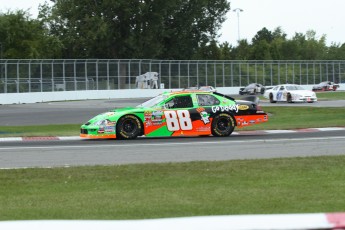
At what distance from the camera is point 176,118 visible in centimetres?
1959

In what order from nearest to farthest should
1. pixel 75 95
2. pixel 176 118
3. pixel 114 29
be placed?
1. pixel 176 118
2. pixel 75 95
3. pixel 114 29

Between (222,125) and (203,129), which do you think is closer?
(203,129)

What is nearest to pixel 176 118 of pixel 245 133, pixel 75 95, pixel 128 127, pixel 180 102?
pixel 180 102

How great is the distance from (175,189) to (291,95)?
116 ft

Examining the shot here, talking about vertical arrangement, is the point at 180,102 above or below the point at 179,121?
above

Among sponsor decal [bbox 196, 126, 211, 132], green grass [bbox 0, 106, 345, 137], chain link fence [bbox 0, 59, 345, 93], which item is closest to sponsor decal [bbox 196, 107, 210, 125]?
sponsor decal [bbox 196, 126, 211, 132]

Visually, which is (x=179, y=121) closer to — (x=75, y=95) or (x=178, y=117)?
(x=178, y=117)

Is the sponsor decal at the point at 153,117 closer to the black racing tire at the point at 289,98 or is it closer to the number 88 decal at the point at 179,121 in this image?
the number 88 decal at the point at 179,121

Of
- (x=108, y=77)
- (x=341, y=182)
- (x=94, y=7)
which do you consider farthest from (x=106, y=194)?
(x=94, y=7)

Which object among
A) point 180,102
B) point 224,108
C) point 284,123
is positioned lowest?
point 284,123

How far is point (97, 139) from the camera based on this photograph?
20.0 m

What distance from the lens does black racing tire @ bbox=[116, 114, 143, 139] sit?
19.2 m

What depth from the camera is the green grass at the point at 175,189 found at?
25.1ft

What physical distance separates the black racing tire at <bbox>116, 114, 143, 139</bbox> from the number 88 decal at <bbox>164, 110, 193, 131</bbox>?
82 centimetres
